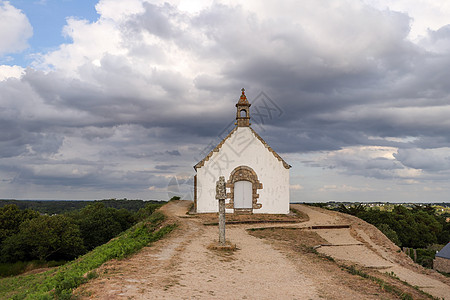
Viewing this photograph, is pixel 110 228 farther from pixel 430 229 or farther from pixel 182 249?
pixel 430 229

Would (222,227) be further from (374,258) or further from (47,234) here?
(47,234)

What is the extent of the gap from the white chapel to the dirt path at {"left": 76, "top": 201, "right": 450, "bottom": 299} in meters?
7.73

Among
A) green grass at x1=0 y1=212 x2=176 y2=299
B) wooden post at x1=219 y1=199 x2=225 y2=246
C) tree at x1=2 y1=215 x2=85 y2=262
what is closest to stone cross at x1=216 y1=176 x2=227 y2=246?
wooden post at x1=219 y1=199 x2=225 y2=246

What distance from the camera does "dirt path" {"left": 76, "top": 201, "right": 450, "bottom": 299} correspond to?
806cm

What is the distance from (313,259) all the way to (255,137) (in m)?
13.5

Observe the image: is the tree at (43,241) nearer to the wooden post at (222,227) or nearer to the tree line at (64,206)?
the wooden post at (222,227)

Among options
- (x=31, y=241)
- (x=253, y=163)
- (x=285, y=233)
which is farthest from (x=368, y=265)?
(x=31, y=241)

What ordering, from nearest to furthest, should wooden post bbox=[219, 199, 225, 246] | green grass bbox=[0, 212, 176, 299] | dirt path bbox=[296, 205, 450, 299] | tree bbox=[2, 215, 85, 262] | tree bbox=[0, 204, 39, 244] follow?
green grass bbox=[0, 212, 176, 299], dirt path bbox=[296, 205, 450, 299], wooden post bbox=[219, 199, 225, 246], tree bbox=[2, 215, 85, 262], tree bbox=[0, 204, 39, 244]

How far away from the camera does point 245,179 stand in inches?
982

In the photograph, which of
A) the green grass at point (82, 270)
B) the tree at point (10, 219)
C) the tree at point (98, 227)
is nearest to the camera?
the green grass at point (82, 270)

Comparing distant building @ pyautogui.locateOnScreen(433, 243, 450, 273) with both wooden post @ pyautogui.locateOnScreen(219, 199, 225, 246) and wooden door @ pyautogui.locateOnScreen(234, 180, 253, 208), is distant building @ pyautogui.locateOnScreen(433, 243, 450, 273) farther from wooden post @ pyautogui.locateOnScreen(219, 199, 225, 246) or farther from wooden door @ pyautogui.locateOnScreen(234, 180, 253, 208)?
wooden post @ pyautogui.locateOnScreen(219, 199, 225, 246)

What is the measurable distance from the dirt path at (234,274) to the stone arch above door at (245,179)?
773cm

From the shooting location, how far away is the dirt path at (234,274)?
8062 millimetres

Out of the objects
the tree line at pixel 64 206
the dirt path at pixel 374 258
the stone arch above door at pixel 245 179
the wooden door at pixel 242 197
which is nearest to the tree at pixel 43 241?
the stone arch above door at pixel 245 179
